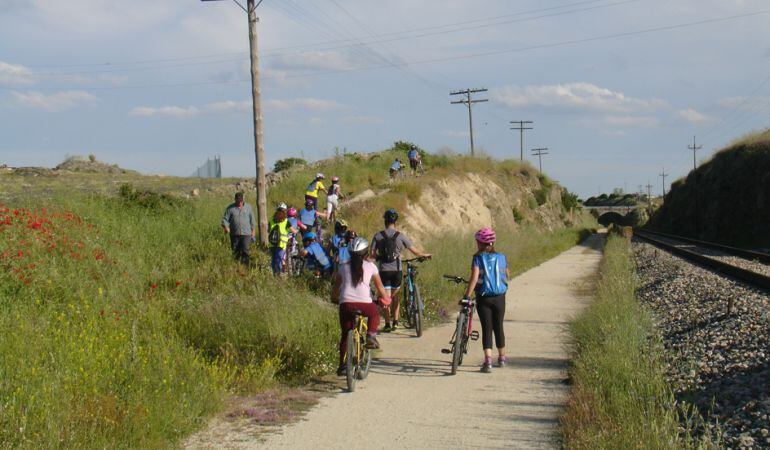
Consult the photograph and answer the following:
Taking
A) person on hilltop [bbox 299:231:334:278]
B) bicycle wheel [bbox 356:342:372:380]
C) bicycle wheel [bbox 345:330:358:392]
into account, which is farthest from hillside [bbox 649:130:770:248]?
bicycle wheel [bbox 345:330:358:392]

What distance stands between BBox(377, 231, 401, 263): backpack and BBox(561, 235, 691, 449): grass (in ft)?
10.0

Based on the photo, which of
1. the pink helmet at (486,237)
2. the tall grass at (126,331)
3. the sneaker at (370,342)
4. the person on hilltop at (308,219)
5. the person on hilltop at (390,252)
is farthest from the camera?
the person on hilltop at (308,219)

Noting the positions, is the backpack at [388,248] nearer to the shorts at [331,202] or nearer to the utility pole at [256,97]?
the utility pole at [256,97]

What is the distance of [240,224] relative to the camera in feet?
53.0

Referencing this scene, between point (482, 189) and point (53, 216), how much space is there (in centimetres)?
3424

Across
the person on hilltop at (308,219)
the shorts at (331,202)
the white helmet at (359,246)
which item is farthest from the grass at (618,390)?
the shorts at (331,202)

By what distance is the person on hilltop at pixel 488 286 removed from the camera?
991 cm

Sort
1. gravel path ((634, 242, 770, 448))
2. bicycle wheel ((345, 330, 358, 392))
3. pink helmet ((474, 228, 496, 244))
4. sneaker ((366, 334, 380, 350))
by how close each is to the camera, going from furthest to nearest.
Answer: pink helmet ((474, 228, 496, 244))
sneaker ((366, 334, 380, 350))
bicycle wheel ((345, 330, 358, 392))
gravel path ((634, 242, 770, 448))

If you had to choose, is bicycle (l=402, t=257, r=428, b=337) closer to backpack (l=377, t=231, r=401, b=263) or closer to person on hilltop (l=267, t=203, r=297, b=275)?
backpack (l=377, t=231, r=401, b=263)

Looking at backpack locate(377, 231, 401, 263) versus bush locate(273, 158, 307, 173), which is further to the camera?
bush locate(273, 158, 307, 173)

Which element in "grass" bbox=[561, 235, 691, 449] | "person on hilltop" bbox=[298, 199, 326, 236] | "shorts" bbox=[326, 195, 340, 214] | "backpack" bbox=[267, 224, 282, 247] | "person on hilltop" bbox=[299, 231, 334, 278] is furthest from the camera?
"shorts" bbox=[326, 195, 340, 214]

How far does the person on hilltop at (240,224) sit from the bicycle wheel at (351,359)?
7.65 m

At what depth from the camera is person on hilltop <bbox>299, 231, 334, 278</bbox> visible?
14.7 metres

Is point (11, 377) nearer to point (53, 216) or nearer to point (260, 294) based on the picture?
point (260, 294)
